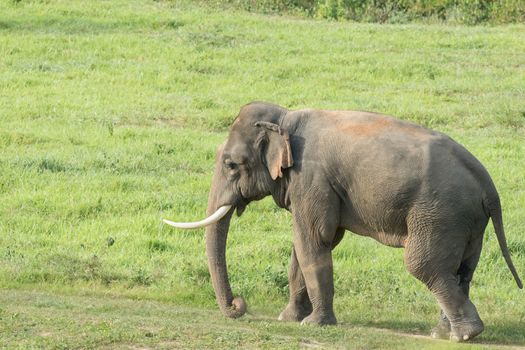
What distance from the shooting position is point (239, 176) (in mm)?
10312

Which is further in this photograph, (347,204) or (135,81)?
(135,81)

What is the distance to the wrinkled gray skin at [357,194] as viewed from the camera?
31.3 ft

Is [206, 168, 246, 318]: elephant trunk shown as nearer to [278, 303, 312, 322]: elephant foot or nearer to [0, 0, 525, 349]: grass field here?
[0, 0, 525, 349]: grass field

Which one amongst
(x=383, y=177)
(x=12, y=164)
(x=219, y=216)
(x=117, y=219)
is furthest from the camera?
(x=12, y=164)

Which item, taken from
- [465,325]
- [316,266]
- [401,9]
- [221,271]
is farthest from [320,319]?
[401,9]

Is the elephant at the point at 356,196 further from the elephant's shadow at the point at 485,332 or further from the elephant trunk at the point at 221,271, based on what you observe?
the elephant's shadow at the point at 485,332

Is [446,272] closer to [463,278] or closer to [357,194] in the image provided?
[463,278]

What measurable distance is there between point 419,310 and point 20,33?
1368cm

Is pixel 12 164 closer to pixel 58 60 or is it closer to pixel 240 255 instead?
pixel 240 255

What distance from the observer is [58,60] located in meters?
21.5

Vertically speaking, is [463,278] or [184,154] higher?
[463,278]

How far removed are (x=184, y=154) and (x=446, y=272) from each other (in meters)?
7.09

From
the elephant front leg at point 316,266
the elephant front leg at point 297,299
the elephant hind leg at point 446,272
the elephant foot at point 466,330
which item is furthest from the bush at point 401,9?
the elephant foot at point 466,330

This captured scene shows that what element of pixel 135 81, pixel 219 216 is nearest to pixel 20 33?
pixel 135 81
